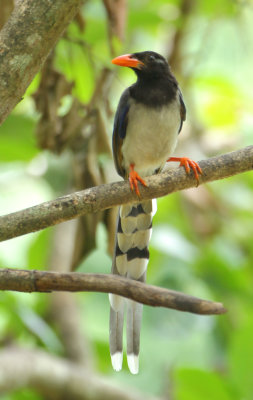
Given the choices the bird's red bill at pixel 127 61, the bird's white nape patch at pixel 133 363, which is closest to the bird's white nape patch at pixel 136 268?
the bird's white nape patch at pixel 133 363

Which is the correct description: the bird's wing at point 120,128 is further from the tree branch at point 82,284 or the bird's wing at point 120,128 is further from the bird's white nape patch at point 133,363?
the tree branch at point 82,284

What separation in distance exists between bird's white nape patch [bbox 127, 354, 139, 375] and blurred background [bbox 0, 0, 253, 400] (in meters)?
0.53

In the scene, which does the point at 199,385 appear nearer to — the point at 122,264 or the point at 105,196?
the point at 122,264

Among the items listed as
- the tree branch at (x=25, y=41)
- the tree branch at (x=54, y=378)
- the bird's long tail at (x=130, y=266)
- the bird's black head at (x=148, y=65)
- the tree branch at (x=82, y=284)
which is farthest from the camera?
the tree branch at (x=54, y=378)

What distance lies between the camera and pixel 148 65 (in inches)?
142

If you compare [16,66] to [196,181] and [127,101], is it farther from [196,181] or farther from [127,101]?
[127,101]

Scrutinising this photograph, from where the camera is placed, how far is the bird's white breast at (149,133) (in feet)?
11.2

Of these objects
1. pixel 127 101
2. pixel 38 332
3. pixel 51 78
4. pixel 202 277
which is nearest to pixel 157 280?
pixel 202 277

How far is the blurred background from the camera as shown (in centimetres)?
339

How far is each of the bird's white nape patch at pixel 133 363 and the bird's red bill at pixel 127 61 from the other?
5.21 feet

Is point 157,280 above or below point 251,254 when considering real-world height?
below

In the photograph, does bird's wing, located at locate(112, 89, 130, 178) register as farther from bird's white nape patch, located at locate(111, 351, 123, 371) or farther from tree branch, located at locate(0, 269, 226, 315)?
tree branch, located at locate(0, 269, 226, 315)

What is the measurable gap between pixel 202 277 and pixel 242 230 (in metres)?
0.89

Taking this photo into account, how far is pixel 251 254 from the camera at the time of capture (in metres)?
4.71
